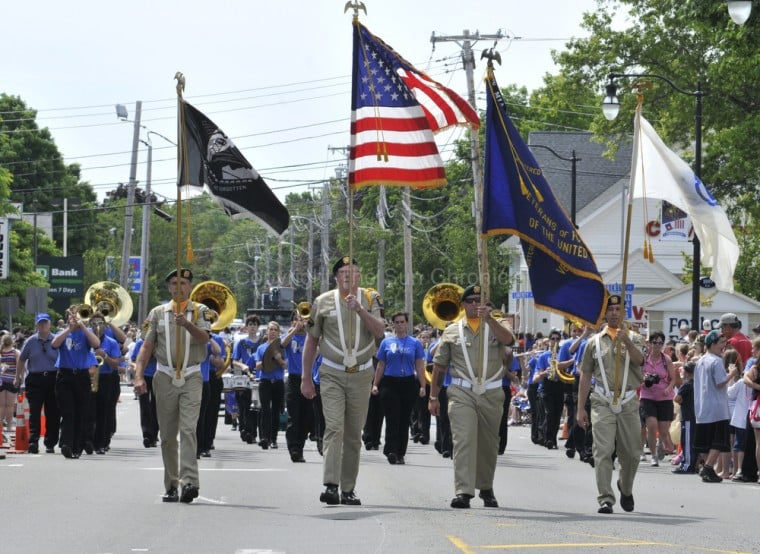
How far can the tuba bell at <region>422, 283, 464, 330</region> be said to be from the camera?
22.8m

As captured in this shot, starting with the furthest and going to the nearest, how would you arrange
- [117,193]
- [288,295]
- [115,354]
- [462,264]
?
[117,193]
[462,264]
[288,295]
[115,354]

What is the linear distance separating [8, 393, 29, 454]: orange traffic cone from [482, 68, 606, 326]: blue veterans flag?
31.1 feet

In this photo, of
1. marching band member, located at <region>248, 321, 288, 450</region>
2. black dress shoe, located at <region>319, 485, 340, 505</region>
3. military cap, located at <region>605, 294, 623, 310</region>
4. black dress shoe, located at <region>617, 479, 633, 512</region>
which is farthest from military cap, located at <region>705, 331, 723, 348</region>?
black dress shoe, located at <region>319, 485, 340, 505</region>

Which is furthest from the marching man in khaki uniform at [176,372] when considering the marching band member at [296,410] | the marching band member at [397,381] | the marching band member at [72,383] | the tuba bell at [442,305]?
the tuba bell at [442,305]

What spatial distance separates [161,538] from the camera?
1127cm

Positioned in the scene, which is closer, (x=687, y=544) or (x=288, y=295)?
(x=687, y=544)

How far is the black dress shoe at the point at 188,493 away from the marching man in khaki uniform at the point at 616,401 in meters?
3.37

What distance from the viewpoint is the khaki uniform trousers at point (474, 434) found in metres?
13.5

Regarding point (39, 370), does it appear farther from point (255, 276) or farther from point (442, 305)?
point (255, 276)

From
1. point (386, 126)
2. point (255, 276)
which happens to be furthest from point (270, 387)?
point (255, 276)

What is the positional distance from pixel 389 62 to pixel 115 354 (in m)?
8.06

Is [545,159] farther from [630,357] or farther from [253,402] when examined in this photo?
[630,357]

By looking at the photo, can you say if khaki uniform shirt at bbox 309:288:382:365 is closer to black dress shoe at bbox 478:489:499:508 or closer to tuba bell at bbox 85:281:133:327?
black dress shoe at bbox 478:489:499:508

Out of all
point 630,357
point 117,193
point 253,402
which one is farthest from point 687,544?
point 117,193
